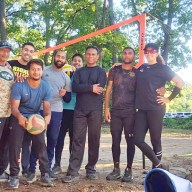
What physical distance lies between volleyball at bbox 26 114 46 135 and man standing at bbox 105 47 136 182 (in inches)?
52.6

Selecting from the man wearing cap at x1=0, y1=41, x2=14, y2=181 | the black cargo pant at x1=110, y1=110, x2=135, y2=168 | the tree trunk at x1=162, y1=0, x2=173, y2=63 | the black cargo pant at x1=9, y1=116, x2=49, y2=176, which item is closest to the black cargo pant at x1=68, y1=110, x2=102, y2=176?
the black cargo pant at x1=110, y1=110, x2=135, y2=168

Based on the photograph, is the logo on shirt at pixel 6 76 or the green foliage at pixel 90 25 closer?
the logo on shirt at pixel 6 76

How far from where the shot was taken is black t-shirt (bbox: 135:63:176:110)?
549cm

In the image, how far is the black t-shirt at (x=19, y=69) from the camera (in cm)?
547

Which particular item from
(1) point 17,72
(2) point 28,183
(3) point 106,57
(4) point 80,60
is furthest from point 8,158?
(3) point 106,57

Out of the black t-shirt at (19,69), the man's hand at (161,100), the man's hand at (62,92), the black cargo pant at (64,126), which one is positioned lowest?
the black cargo pant at (64,126)

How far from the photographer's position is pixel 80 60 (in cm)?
684

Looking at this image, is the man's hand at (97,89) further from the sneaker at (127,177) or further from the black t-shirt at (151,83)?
the sneaker at (127,177)

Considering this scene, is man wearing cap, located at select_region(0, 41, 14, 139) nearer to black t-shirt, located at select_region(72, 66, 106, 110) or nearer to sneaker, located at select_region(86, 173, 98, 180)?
black t-shirt, located at select_region(72, 66, 106, 110)

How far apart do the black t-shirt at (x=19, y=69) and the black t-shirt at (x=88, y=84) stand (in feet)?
2.72

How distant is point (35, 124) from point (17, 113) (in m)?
0.31

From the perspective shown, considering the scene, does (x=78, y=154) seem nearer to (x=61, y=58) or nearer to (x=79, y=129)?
(x=79, y=129)

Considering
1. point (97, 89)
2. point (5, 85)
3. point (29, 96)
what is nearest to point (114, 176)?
point (97, 89)

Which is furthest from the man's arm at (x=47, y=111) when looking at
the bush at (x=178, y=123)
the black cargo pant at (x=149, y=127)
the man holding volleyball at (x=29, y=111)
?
the bush at (x=178, y=123)
